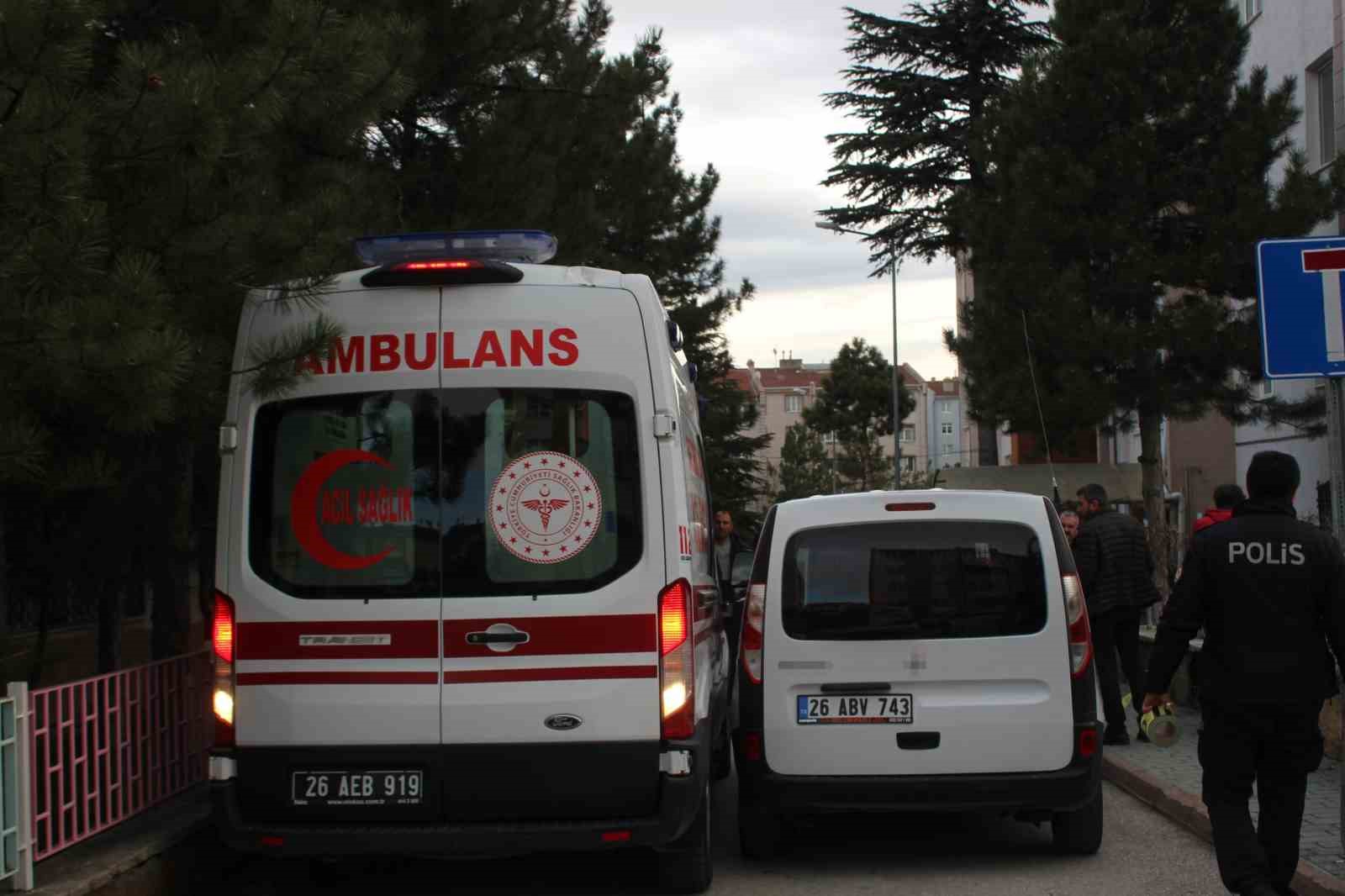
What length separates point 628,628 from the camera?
669cm

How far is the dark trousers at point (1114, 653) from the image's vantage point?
38.1 ft

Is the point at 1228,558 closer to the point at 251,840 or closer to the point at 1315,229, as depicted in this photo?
the point at 251,840

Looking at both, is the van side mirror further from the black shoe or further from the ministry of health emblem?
the black shoe

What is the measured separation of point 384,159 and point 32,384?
5903mm

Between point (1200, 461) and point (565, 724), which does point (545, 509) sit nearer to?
point (565, 724)

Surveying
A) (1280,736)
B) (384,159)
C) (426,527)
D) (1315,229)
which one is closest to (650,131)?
(384,159)

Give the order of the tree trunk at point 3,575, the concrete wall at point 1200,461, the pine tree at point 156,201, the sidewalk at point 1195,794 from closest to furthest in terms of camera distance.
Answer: the pine tree at point 156,201 → the sidewalk at point 1195,794 → the tree trunk at point 3,575 → the concrete wall at point 1200,461

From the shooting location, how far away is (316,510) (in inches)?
269

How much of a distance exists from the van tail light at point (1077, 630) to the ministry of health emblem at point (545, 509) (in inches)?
94.0

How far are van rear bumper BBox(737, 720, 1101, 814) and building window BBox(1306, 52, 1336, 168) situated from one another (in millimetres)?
19580

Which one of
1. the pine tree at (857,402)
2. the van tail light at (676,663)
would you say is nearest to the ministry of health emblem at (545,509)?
the van tail light at (676,663)

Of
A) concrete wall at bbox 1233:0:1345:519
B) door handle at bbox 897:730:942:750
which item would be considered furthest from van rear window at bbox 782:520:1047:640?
concrete wall at bbox 1233:0:1345:519

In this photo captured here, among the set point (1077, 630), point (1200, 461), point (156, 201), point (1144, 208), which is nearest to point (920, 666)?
point (1077, 630)

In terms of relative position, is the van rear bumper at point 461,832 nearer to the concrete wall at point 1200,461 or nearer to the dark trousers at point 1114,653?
the dark trousers at point 1114,653
